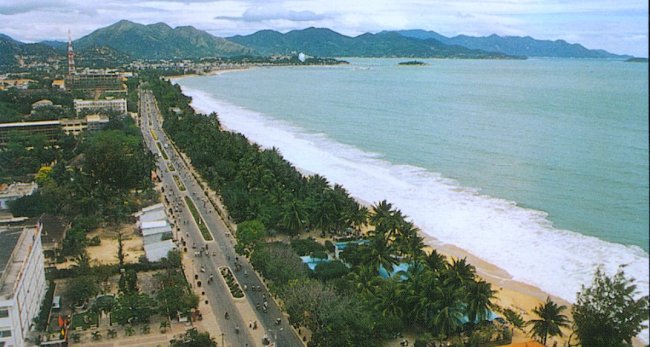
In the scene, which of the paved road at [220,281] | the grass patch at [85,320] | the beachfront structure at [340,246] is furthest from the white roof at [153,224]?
the beachfront structure at [340,246]

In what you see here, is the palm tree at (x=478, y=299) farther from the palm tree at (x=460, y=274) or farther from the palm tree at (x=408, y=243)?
the palm tree at (x=408, y=243)

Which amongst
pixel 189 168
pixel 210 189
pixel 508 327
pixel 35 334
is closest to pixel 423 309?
pixel 508 327

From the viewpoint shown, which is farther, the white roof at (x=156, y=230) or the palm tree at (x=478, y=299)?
the white roof at (x=156, y=230)

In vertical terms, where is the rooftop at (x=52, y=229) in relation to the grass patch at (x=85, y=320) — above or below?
above

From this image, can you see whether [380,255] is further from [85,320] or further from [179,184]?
[179,184]

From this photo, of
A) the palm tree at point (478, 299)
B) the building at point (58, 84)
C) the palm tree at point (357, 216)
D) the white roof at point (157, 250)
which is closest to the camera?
the palm tree at point (478, 299)
